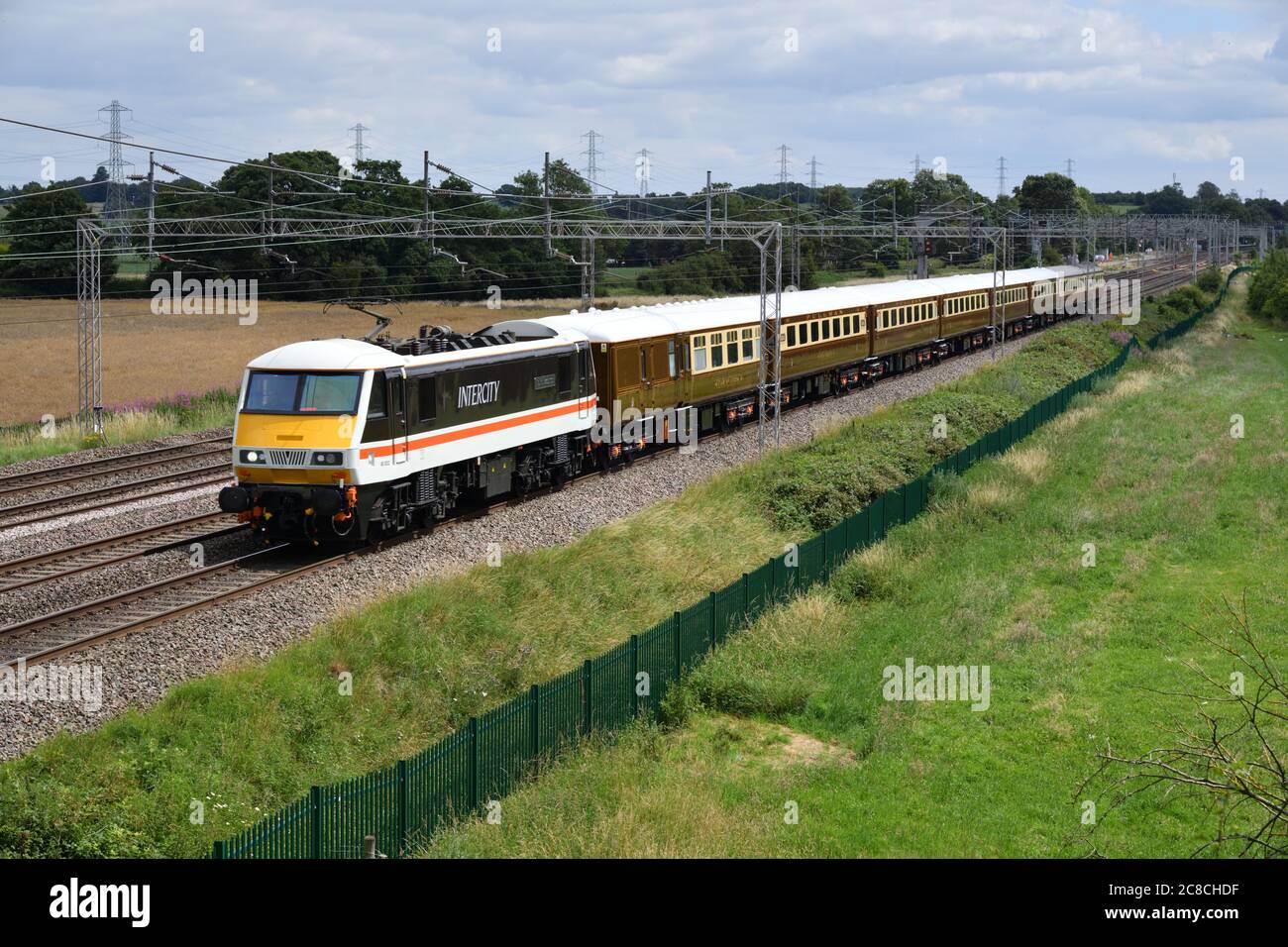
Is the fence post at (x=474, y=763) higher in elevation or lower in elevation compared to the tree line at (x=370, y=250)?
lower

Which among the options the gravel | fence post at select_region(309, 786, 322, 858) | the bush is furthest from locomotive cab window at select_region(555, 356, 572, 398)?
the bush

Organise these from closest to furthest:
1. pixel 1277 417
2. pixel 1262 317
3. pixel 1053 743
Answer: pixel 1053 743
pixel 1277 417
pixel 1262 317

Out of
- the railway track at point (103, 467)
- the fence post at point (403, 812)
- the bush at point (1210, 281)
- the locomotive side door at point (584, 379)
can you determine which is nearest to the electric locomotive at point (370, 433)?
the locomotive side door at point (584, 379)

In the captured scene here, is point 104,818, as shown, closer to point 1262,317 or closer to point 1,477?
point 1,477

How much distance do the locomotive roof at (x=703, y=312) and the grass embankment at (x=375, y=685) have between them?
16.1 feet

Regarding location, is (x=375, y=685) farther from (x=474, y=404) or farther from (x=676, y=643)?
(x=474, y=404)

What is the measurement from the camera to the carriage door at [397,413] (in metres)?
20.5

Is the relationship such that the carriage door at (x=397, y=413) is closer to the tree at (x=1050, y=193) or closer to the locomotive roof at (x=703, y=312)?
the locomotive roof at (x=703, y=312)

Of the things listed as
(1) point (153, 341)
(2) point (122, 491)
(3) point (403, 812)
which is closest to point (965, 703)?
(3) point (403, 812)

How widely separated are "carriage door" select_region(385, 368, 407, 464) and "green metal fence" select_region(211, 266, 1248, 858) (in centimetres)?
615

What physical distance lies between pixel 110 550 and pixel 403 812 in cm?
1157
